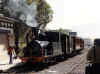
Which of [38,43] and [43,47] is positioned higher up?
[38,43]

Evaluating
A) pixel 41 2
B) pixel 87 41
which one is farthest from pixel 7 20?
pixel 87 41

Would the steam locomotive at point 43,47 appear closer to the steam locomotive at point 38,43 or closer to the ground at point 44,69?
the steam locomotive at point 38,43

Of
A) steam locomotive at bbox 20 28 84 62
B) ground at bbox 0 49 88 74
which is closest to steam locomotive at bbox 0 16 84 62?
steam locomotive at bbox 20 28 84 62

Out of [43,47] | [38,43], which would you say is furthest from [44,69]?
[38,43]

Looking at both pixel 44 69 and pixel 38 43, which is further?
pixel 38 43

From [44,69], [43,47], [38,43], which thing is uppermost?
[38,43]

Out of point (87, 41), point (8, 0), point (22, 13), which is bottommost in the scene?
point (87, 41)

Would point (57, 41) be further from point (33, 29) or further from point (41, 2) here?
point (41, 2)

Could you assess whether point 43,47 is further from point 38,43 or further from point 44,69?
point 44,69

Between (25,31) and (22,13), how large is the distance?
27.2 ft

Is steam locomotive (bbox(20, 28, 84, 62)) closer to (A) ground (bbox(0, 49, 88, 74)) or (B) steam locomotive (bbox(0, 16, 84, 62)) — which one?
(B) steam locomotive (bbox(0, 16, 84, 62))

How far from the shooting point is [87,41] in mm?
89000

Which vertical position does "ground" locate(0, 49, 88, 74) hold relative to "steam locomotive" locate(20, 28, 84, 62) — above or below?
below

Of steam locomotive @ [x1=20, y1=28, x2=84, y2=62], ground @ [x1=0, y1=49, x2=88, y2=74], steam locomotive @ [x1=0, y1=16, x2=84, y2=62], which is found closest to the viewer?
ground @ [x1=0, y1=49, x2=88, y2=74]
